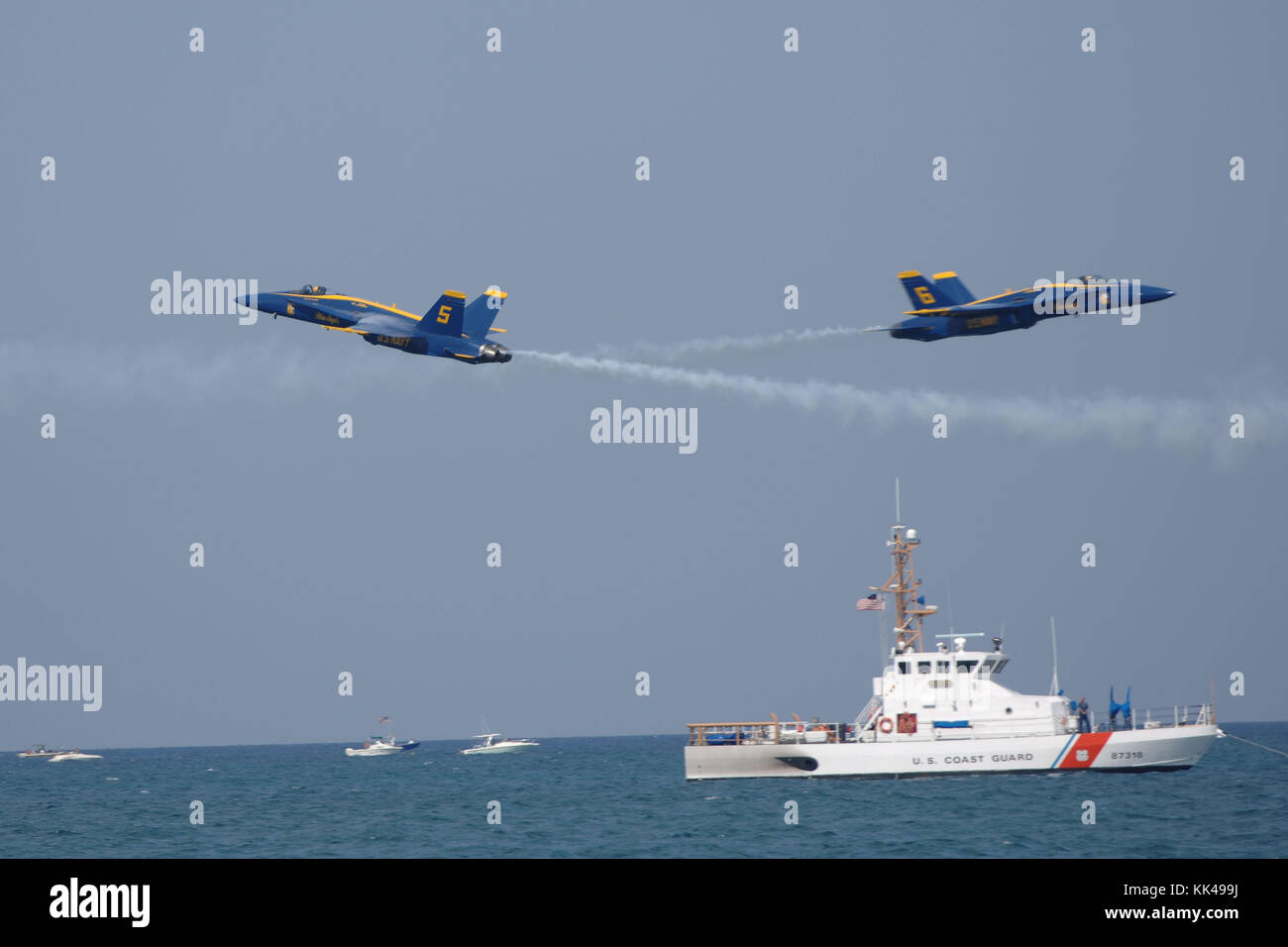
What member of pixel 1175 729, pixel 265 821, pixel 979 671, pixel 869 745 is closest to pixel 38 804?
pixel 265 821

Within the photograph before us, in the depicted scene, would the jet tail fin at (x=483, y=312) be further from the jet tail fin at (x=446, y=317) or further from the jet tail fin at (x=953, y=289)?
the jet tail fin at (x=953, y=289)

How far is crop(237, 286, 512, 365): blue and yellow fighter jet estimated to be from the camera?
66.4 m

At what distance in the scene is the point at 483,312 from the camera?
70.1m

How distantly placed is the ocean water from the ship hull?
842mm

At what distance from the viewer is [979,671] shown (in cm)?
7131

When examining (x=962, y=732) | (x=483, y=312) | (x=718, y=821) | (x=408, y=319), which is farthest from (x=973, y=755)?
(x=408, y=319)

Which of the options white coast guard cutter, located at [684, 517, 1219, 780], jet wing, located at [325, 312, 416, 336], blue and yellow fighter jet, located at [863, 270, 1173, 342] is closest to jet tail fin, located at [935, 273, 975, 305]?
blue and yellow fighter jet, located at [863, 270, 1173, 342]

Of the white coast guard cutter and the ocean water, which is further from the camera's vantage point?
the white coast guard cutter

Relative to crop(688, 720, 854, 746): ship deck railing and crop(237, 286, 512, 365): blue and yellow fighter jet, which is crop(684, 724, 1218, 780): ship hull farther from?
crop(237, 286, 512, 365): blue and yellow fighter jet

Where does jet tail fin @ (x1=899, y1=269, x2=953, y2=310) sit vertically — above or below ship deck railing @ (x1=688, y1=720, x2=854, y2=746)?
above

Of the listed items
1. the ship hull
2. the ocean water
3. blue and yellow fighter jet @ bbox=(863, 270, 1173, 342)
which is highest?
blue and yellow fighter jet @ bbox=(863, 270, 1173, 342)

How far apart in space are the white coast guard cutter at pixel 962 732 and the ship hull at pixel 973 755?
0.17 feet

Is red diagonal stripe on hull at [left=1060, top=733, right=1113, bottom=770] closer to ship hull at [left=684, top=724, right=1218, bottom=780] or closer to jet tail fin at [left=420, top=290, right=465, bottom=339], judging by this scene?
ship hull at [left=684, top=724, right=1218, bottom=780]
